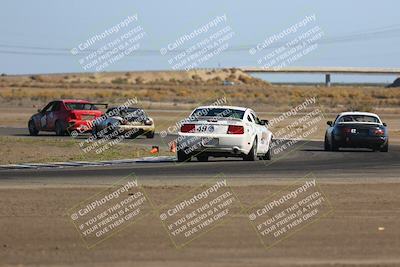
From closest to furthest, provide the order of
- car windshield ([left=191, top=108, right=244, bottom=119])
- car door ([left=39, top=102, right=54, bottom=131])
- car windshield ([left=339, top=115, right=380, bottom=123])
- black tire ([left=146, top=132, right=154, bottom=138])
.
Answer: car windshield ([left=191, top=108, right=244, bottom=119]), car windshield ([left=339, top=115, right=380, bottom=123]), black tire ([left=146, top=132, right=154, bottom=138]), car door ([left=39, top=102, right=54, bottom=131])

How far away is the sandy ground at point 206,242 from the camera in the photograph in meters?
10.5

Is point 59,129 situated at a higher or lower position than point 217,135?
lower

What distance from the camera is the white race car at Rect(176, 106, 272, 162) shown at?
2398 cm

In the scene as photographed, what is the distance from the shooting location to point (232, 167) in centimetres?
2278

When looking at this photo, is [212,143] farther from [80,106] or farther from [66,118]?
[80,106]

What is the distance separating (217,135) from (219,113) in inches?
38.0

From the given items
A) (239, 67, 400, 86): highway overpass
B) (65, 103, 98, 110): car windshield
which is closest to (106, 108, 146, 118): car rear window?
(65, 103, 98, 110): car windshield

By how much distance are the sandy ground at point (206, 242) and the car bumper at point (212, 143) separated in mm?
8355

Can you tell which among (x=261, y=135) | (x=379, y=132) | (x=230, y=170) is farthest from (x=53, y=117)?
(x=230, y=170)

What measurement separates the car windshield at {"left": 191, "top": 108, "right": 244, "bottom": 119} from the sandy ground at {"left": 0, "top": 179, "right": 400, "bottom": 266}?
30.2ft

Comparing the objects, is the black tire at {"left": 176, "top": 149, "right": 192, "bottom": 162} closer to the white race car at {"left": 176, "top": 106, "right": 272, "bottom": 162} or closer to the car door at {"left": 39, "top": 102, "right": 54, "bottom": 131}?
Answer: the white race car at {"left": 176, "top": 106, "right": 272, "bottom": 162}

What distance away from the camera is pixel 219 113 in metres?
24.9

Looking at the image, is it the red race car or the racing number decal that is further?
the red race car

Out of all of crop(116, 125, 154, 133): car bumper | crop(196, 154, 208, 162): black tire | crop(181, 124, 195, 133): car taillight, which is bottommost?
crop(116, 125, 154, 133): car bumper
